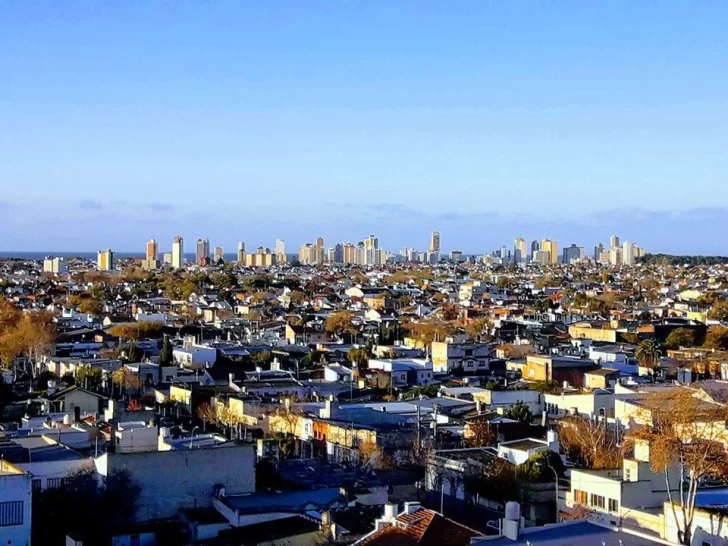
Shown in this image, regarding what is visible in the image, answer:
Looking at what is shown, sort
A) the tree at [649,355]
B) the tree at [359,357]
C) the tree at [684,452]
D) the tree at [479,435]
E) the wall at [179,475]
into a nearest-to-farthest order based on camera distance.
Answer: the tree at [684,452] → the wall at [179,475] → the tree at [479,435] → the tree at [649,355] → the tree at [359,357]

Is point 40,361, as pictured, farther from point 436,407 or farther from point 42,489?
point 42,489

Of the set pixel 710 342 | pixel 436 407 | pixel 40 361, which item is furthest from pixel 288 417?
pixel 710 342

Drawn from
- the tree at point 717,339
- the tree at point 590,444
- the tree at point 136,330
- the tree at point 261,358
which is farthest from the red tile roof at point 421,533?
the tree at point 136,330

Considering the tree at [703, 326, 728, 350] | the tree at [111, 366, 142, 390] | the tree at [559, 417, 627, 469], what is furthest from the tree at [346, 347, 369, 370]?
the tree at [559, 417, 627, 469]

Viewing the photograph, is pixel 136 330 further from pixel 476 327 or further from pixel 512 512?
pixel 512 512

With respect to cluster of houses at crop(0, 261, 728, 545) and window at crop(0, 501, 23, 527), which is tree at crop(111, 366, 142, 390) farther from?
window at crop(0, 501, 23, 527)

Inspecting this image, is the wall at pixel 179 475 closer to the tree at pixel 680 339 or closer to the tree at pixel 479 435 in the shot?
the tree at pixel 479 435

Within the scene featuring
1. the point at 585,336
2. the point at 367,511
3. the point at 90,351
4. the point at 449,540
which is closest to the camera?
the point at 449,540
